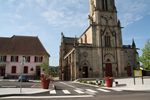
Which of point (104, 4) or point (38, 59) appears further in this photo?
point (104, 4)

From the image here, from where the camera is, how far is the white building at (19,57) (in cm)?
4672

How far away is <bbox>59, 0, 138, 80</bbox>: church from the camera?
153 ft

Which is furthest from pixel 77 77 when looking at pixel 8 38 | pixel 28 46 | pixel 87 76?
pixel 8 38

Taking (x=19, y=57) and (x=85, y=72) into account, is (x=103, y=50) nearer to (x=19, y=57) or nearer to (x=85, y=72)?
(x=85, y=72)

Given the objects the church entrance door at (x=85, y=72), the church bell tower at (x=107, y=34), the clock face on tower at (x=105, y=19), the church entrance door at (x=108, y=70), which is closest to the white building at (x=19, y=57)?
the church entrance door at (x=85, y=72)

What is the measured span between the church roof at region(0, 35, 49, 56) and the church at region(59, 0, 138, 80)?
9.29m

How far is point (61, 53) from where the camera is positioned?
65.5 m

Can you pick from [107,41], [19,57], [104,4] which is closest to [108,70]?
[107,41]

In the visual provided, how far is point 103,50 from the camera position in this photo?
48.0 metres

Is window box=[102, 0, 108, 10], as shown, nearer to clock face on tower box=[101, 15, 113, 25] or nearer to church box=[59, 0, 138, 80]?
church box=[59, 0, 138, 80]

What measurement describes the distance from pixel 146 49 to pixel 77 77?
1736 centimetres

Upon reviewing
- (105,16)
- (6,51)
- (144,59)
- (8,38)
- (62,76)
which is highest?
(105,16)

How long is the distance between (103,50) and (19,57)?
70.3 ft

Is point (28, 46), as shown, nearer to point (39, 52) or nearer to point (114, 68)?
point (39, 52)
